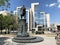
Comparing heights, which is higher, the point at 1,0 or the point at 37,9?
the point at 37,9

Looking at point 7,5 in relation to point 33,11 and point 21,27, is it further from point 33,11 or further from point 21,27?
point 33,11

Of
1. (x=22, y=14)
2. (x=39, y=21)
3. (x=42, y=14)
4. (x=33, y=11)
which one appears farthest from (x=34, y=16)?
(x=22, y=14)

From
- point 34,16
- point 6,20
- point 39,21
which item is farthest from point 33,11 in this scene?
point 6,20

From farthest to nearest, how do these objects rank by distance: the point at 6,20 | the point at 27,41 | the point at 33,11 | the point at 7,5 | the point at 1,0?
the point at 33,11
the point at 6,20
the point at 7,5
the point at 27,41
the point at 1,0

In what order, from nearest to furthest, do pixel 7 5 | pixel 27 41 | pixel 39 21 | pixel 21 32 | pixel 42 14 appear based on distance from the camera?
pixel 27 41
pixel 7 5
pixel 21 32
pixel 39 21
pixel 42 14

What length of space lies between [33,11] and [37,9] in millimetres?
3859

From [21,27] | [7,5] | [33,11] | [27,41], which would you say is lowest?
[27,41]

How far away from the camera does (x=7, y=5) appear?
13.5 m

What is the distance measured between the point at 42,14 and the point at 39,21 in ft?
34.4

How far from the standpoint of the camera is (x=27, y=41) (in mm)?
12172

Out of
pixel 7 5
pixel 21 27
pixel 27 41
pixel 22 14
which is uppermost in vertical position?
pixel 7 5

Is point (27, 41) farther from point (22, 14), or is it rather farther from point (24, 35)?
point (22, 14)

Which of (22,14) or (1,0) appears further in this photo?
(22,14)

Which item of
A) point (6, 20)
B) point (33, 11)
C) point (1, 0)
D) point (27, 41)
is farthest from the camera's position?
point (33, 11)
